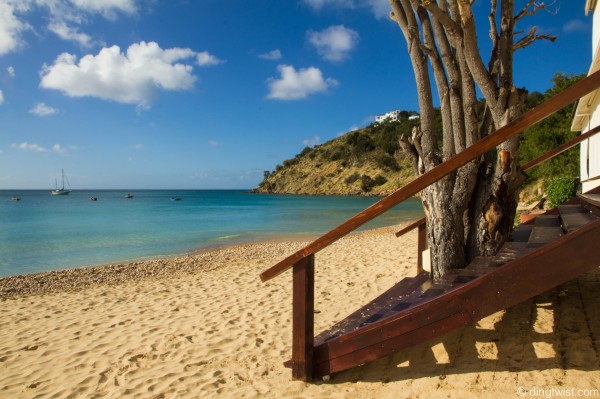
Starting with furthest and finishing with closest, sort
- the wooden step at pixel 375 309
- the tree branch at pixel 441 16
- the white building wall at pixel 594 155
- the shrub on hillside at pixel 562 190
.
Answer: the shrub on hillside at pixel 562 190 → the white building wall at pixel 594 155 → the tree branch at pixel 441 16 → the wooden step at pixel 375 309

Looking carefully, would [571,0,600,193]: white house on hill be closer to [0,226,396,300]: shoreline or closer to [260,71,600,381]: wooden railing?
[260,71,600,381]: wooden railing

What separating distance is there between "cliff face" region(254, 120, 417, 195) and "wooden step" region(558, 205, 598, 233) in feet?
255

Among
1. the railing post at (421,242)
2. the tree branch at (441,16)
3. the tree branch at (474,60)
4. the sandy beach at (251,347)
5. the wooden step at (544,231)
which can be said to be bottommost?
the sandy beach at (251,347)

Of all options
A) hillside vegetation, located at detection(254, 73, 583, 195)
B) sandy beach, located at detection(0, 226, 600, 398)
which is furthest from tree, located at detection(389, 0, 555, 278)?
hillside vegetation, located at detection(254, 73, 583, 195)

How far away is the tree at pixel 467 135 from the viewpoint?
163 inches

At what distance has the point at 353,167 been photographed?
362 ft

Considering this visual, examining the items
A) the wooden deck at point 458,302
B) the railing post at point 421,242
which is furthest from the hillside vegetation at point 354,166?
the wooden deck at point 458,302

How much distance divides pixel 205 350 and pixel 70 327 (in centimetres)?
283

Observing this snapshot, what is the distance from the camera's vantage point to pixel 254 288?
8.10 metres

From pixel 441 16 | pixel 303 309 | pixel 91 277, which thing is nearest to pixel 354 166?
pixel 91 277

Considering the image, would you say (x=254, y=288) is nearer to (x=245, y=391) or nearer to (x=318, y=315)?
(x=318, y=315)

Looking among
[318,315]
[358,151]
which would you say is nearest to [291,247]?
[318,315]

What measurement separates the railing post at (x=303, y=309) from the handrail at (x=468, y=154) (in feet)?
0.32

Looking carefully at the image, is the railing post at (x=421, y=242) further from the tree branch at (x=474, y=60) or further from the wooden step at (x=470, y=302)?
the wooden step at (x=470, y=302)
